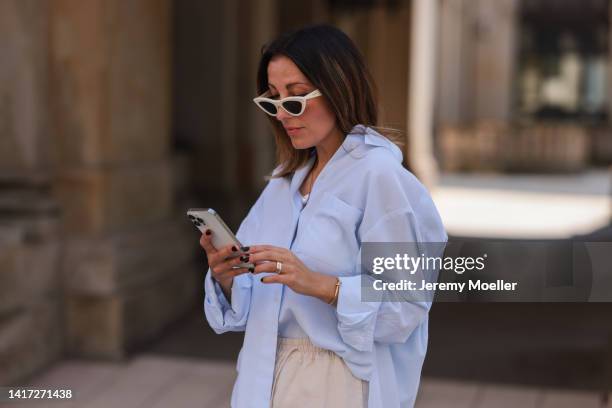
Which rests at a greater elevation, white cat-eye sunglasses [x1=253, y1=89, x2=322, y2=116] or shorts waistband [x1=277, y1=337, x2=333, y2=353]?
white cat-eye sunglasses [x1=253, y1=89, x2=322, y2=116]

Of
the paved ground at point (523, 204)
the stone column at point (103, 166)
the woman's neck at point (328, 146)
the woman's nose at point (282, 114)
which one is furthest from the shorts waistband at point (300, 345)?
the paved ground at point (523, 204)

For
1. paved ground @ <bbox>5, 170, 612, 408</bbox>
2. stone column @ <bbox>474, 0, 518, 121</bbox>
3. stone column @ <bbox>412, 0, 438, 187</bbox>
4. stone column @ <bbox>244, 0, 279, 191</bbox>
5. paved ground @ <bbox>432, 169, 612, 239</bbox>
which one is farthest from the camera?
stone column @ <bbox>474, 0, 518, 121</bbox>

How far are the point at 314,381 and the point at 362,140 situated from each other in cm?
63

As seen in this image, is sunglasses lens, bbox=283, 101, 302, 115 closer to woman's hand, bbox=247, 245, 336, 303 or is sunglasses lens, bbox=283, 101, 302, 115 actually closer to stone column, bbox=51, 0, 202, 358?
woman's hand, bbox=247, 245, 336, 303

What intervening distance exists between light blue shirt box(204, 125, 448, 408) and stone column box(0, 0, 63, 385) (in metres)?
3.82

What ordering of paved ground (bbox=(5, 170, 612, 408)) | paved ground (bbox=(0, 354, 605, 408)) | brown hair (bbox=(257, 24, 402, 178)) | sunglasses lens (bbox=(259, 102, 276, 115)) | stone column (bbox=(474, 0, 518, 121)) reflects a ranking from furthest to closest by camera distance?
stone column (bbox=(474, 0, 518, 121)), paved ground (bbox=(5, 170, 612, 408)), paved ground (bbox=(0, 354, 605, 408)), sunglasses lens (bbox=(259, 102, 276, 115)), brown hair (bbox=(257, 24, 402, 178))

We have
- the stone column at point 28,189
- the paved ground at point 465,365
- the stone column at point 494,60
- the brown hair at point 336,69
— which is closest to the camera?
the brown hair at point 336,69

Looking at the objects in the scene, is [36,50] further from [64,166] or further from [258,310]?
[258,310]

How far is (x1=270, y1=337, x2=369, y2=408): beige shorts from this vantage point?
7.36 feet

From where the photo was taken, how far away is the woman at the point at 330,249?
7.22 ft

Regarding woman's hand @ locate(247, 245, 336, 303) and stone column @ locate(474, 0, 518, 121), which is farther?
stone column @ locate(474, 0, 518, 121)

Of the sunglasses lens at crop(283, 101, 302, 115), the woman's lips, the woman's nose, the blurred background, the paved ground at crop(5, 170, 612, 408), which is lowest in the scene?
the paved ground at crop(5, 170, 612, 408)

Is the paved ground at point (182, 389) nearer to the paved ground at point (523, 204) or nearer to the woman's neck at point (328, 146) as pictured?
the woman's neck at point (328, 146)

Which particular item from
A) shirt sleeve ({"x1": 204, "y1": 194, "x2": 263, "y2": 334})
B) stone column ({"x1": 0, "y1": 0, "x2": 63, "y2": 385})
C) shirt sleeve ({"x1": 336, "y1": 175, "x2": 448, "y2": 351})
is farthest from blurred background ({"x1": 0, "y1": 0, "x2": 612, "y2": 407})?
shirt sleeve ({"x1": 204, "y1": 194, "x2": 263, "y2": 334})
